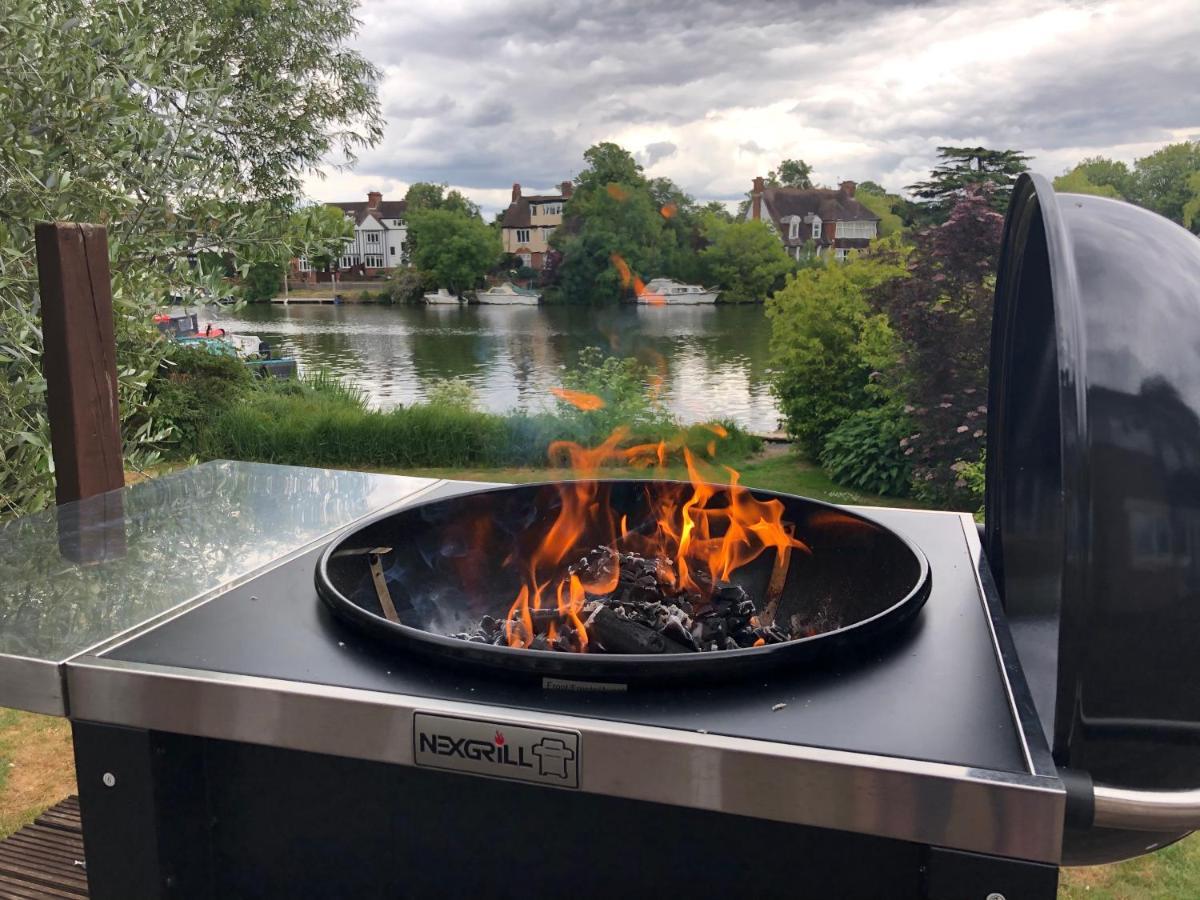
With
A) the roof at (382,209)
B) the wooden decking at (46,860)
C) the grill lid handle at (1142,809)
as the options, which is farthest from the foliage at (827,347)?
the roof at (382,209)

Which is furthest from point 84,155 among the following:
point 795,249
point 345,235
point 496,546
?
point 795,249

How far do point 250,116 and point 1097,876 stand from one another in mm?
7184

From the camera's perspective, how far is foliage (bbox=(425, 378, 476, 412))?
889cm

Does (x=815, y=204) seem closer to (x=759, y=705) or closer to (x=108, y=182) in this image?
(x=108, y=182)

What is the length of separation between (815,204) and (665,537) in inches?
354

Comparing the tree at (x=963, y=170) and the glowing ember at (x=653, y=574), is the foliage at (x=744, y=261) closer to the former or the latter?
the tree at (x=963, y=170)

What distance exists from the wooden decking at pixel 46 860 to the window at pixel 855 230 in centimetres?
769

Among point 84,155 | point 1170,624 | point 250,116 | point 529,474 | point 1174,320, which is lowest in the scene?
point 529,474

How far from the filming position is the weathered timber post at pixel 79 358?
7.70 ft

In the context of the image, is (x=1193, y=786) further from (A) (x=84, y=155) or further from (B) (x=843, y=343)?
(B) (x=843, y=343)

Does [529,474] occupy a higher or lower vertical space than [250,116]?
lower

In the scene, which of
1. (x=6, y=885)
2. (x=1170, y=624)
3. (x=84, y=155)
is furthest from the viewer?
(x=84, y=155)

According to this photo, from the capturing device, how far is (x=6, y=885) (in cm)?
217

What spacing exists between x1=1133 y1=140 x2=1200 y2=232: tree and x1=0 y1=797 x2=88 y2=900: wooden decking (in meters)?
6.66
